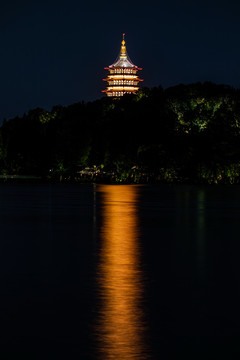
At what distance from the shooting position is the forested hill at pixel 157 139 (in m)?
67.9

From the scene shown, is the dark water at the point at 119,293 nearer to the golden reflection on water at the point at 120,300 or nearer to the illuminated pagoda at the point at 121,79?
the golden reflection on water at the point at 120,300

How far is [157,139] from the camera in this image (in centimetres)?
7019

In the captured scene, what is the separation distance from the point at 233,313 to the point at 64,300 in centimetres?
228

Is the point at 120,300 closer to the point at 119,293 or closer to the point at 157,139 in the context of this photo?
the point at 119,293

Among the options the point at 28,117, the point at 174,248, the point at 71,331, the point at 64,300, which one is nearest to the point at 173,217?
the point at 174,248

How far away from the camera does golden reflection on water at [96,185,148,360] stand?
7391 mm

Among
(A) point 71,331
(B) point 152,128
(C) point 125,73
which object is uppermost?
(C) point 125,73

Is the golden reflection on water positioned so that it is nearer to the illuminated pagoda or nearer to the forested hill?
the forested hill

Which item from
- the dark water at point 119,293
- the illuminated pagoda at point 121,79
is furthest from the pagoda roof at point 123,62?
the dark water at point 119,293

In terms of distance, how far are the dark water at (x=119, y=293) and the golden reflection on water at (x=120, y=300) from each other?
0.04ft

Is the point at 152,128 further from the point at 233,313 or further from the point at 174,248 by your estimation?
the point at 233,313

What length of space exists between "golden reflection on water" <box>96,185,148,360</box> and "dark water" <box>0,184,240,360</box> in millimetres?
12

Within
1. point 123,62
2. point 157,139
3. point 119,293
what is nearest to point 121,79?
point 123,62

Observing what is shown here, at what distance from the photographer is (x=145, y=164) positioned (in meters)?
69.6
